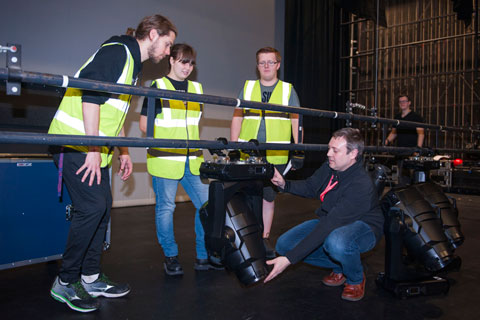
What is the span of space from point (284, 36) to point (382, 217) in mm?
4982

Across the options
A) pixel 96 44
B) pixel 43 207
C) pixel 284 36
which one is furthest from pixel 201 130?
pixel 43 207

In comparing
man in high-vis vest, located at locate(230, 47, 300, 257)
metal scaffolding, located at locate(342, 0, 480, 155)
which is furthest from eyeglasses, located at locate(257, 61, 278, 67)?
metal scaffolding, located at locate(342, 0, 480, 155)

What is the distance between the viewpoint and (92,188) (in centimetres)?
169

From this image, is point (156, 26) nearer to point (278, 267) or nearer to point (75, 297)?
point (278, 267)

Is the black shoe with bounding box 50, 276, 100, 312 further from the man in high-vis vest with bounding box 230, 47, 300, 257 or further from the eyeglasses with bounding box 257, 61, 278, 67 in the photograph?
the eyeglasses with bounding box 257, 61, 278, 67

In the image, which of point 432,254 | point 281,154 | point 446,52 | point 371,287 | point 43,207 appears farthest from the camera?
point 446,52

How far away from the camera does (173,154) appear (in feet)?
6.93

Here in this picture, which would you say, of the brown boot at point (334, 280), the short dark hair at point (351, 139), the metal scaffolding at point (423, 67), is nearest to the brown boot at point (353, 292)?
the brown boot at point (334, 280)

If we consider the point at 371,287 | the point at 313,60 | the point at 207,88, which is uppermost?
the point at 313,60

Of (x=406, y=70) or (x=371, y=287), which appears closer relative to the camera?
(x=371, y=287)

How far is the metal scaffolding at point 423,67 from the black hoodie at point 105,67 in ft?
20.8

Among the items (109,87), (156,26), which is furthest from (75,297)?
(156,26)

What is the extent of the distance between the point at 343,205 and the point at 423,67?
744 centimetres

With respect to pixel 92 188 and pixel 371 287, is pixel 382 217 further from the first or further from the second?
pixel 92 188
